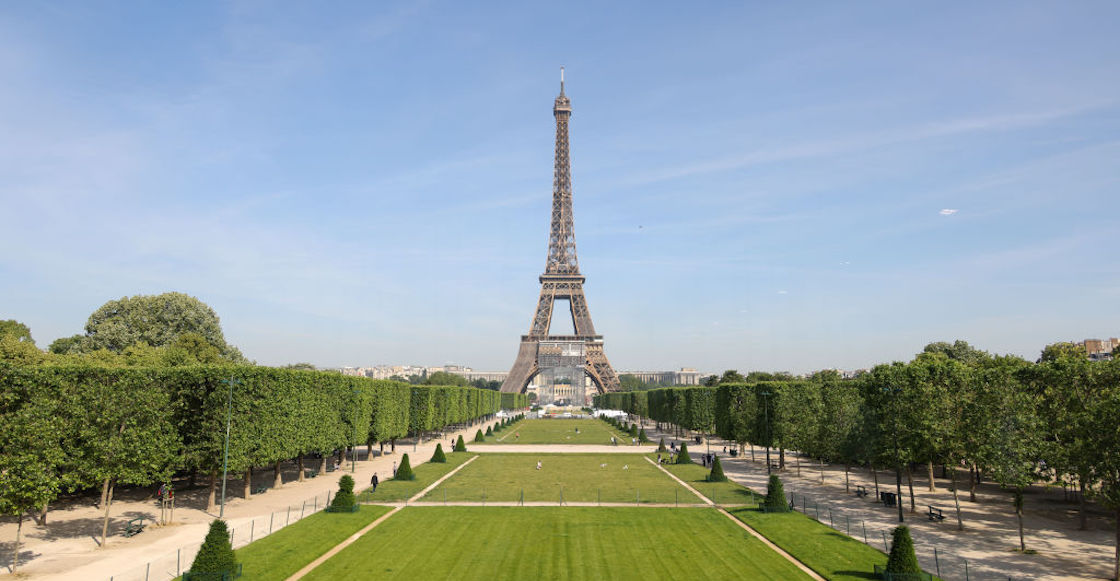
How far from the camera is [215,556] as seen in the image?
926 inches

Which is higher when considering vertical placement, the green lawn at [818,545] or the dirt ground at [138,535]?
the green lawn at [818,545]

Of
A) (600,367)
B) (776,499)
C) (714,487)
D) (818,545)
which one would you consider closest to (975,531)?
(776,499)

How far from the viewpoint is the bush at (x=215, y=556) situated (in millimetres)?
23344

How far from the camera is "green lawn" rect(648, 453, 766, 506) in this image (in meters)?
41.5

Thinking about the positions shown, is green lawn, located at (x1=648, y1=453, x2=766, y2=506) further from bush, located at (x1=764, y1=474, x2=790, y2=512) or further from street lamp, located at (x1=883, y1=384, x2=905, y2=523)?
street lamp, located at (x1=883, y1=384, x2=905, y2=523)

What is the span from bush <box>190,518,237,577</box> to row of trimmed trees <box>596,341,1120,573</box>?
3311 centimetres

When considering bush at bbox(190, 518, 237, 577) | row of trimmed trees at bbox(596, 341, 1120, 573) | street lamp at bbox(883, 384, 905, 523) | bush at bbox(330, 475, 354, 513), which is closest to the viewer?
bush at bbox(190, 518, 237, 577)

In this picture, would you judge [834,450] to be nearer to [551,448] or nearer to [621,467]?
[621,467]

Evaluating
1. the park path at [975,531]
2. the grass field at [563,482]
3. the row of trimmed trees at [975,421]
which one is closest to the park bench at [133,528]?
the grass field at [563,482]

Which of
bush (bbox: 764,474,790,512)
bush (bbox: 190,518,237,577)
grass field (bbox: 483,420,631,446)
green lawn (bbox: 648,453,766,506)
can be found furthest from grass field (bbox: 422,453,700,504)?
grass field (bbox: 483,420,631,446)

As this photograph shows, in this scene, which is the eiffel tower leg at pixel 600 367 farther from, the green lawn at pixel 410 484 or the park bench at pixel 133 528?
the park bench at pixel 133 528

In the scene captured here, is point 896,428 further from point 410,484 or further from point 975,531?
point 410,484

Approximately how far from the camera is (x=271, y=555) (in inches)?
1084

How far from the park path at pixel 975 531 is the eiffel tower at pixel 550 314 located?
9752 cm
